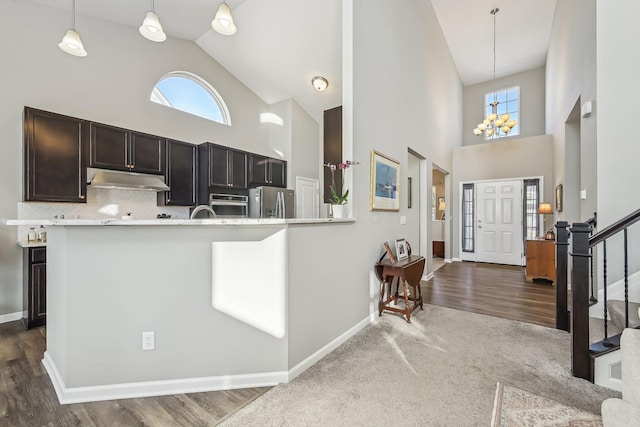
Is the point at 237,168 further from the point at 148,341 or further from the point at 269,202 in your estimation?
the point at 148,341

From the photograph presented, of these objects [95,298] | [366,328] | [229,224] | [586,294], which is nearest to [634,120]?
[586,294]

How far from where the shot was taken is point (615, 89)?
2705 millimetres

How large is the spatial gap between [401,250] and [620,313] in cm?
183

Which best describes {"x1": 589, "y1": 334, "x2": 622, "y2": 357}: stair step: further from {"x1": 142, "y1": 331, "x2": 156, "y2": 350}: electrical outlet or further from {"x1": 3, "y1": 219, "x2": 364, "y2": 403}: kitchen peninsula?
{"x1": 142, "y1": 331, "x2": 156, "y2": 350}: electrical outlet

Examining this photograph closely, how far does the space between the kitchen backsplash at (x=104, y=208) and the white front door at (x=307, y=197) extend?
2228 mm

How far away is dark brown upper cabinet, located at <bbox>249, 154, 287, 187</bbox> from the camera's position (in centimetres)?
530

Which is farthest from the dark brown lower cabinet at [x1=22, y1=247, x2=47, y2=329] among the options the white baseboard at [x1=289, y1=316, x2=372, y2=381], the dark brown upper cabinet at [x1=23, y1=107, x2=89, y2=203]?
the white baseboard at [x1=289, y1=316, x2=372, y2=381]

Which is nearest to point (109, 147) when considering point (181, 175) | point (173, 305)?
point (181, 175)

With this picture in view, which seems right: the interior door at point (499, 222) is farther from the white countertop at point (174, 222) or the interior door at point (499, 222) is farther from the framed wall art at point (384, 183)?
the white countertop at point (174, 222)

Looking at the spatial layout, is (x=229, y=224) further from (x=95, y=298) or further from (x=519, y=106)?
(x=519, y=106)

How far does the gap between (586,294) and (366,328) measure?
1.76 m

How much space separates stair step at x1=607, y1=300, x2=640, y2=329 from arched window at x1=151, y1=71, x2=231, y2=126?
221 inches

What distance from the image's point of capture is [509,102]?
7.70 metres

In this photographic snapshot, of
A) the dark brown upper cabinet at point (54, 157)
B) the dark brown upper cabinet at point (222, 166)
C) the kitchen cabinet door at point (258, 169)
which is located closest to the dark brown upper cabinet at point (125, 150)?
the dark brown upper cabinet at point (54, 157)
